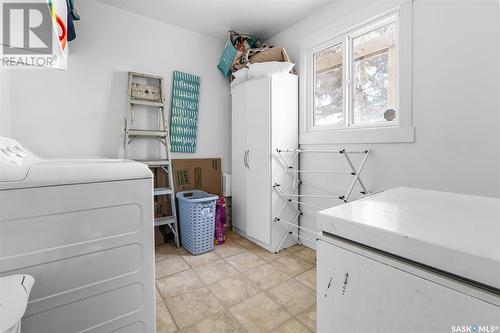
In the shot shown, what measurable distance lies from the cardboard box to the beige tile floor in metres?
0.77

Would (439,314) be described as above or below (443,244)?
below

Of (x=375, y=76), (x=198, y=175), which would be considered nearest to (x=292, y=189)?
(x=198, y=175)

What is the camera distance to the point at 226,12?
97.6 inches

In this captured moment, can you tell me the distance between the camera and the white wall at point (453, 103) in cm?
139

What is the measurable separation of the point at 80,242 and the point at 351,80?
7.86ft

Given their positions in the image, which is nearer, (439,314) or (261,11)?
(439,314)

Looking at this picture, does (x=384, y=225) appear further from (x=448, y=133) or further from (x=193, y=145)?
(x=193, y=145)

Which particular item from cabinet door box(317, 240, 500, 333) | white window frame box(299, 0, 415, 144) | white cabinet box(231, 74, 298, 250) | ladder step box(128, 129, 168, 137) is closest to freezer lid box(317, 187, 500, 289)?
cabinet door box(317, 240, 500, 333)

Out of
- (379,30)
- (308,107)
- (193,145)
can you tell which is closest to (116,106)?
(193,145)

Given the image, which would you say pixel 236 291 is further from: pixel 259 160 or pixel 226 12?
pixel 226 12

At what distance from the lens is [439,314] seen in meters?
0.49

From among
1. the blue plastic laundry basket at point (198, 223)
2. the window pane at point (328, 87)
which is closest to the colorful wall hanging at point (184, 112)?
the blue plastic laundry basket at point (198, 223)

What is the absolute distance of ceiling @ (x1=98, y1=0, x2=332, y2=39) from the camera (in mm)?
2309

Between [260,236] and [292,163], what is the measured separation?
2.87 feet
